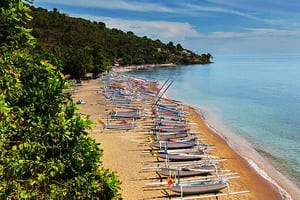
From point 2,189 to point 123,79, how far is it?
52894mm

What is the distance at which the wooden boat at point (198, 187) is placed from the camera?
14.5m

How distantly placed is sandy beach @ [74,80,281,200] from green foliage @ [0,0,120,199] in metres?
7.87

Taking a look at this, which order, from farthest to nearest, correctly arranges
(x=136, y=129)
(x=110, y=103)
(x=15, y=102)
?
(x=110, y=103) < (x=136, y=129) < (x=15, y=102)

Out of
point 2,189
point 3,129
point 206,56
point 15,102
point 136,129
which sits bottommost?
point 136,129

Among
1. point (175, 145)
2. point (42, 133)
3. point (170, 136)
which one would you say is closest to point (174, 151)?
point (175, 145)

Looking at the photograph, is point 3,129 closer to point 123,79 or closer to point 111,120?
point 111,120

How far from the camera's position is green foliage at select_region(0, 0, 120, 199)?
5113mm

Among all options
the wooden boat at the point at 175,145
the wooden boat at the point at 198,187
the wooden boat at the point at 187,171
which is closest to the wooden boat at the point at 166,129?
the wooden boat at the point at 175,145

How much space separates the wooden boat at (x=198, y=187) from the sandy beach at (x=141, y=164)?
648 mm

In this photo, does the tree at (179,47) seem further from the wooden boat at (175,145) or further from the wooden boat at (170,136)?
the wooden boat at (175,145)

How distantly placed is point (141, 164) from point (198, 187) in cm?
462

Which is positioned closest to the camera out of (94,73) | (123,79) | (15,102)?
(15,102)

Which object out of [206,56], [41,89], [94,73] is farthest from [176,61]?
[41,89]

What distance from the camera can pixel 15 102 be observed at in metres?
5.38
